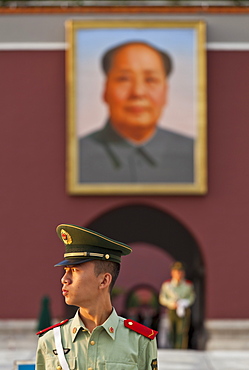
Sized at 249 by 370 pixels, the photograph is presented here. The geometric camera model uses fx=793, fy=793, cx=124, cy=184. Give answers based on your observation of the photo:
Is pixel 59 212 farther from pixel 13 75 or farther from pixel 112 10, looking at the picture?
Result: pixel 112 10

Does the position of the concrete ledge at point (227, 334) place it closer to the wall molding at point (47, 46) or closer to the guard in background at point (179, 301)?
the guard in background at point (179, 301)

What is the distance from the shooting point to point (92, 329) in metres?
3.73

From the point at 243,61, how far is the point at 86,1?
31.5 ft

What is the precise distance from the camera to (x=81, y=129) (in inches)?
582

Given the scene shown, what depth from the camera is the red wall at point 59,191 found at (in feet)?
48.5

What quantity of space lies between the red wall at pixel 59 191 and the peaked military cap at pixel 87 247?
11.0m

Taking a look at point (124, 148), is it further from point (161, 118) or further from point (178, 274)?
point (178, 274)

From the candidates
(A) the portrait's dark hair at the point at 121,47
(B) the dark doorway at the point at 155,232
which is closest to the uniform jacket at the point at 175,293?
(A) the portrait's dark hair at the point at 121,47

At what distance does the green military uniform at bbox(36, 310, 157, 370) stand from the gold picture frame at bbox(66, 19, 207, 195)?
1104 cm

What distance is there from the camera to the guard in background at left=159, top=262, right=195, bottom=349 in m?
14.1

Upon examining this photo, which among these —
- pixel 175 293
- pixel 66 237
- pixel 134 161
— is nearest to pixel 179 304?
pixel 175 293

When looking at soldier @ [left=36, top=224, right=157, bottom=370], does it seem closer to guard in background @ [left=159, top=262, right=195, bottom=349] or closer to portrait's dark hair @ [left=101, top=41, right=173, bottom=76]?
guard in background @ [left=159, top=262, right=195, bottom=349]

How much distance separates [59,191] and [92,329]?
11.3m

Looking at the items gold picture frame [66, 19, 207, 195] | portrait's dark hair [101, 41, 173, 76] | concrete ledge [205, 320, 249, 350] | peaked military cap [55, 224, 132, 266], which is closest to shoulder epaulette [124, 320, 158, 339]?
peaked military cap [55, 224, 132, 266]
